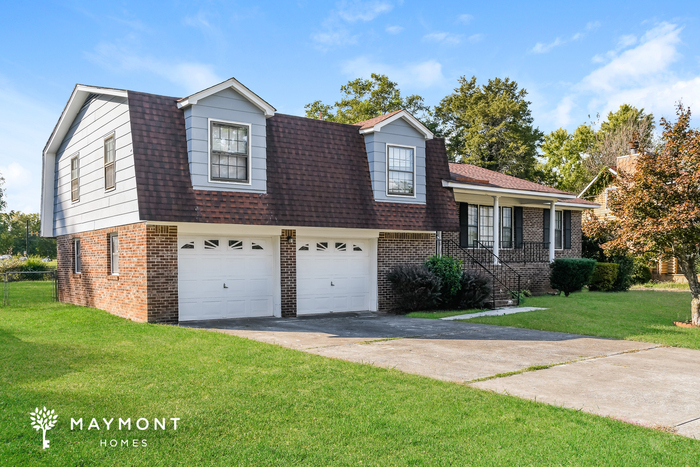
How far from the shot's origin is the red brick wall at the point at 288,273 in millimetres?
15227

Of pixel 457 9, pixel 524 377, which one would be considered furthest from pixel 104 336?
pixel 457 9

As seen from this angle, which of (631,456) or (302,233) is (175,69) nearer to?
(302,233)

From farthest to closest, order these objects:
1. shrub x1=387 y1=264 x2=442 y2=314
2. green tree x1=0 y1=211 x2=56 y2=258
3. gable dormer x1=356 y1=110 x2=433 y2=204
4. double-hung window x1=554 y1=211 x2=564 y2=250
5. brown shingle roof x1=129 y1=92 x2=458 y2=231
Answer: green tree x1=0 y1=211 x2=56 y2=258
double-hung window x1=554 y1=211 x2=564 y2=250
gable dormer x1=356 y1=110 x2=433 y2=204
shrub x1=387 y1=264 x2=442 y2=314
brown shingle roof x1=129 y1=92 x2=458 y2=231

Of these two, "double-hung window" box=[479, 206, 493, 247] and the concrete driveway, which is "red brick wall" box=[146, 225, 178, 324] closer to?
the concrete driveway

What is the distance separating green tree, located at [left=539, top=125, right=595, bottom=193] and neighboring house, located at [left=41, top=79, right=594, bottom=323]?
29212 mm

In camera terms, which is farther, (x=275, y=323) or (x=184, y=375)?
(x=275, y=323)

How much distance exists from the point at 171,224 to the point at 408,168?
7.34 meters

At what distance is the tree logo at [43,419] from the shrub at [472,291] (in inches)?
513

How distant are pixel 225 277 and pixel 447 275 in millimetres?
6416

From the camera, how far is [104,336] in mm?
11078

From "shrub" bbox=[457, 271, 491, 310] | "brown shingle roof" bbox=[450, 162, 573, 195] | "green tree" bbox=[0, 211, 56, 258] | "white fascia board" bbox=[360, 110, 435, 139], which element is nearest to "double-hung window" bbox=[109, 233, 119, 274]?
"white fascia board" bbox=[360, 110, 435, 139]

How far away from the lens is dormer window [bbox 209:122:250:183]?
14.1 meters

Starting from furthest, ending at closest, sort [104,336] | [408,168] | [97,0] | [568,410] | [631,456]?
[408,168], [97,0], [104,336], [568,410], [631,456]

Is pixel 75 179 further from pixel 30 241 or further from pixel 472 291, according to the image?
pixel 30 241
